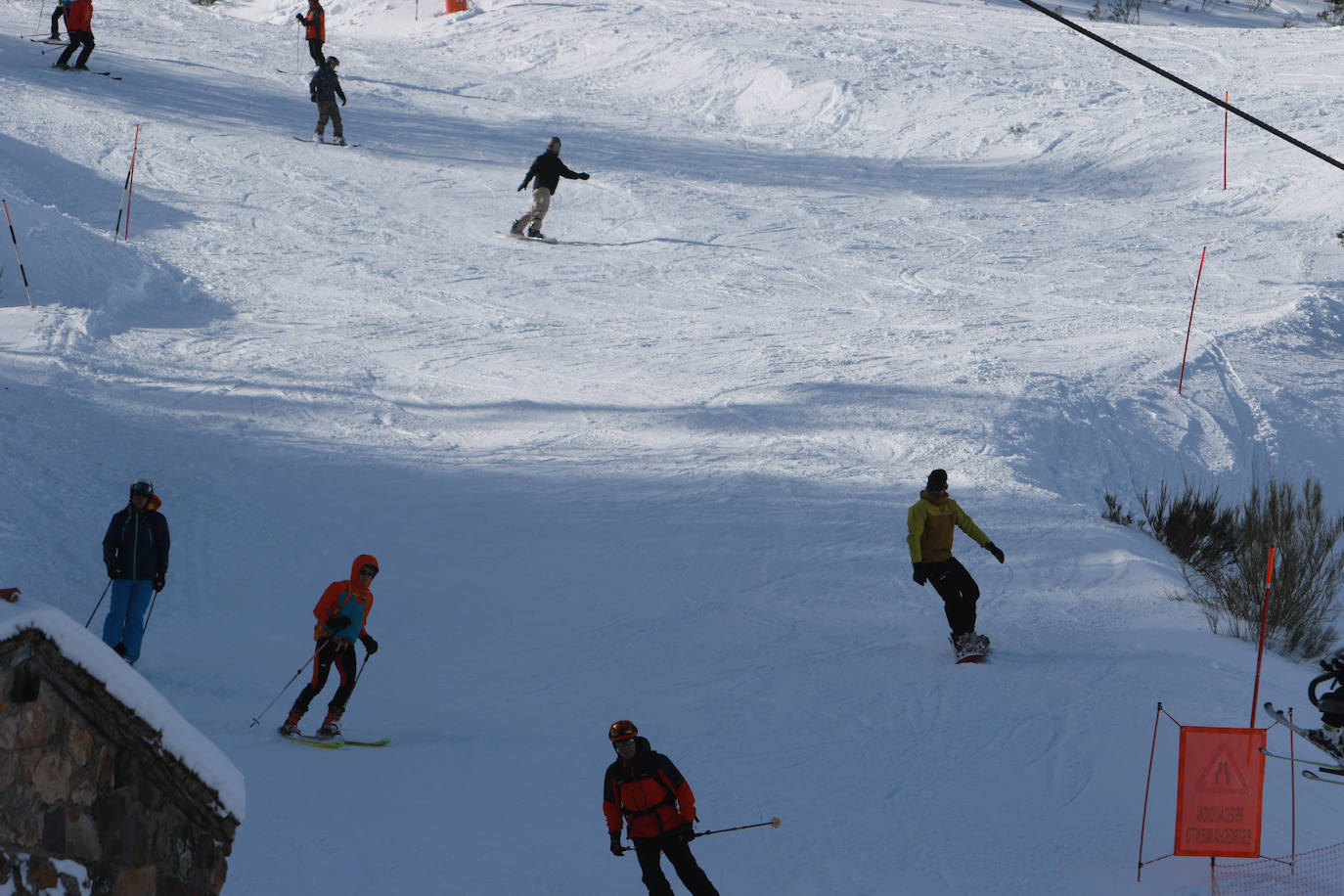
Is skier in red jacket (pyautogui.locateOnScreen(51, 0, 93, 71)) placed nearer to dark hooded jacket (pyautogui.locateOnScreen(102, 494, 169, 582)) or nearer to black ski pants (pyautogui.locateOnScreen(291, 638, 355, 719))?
dark hooded jacket (pyautogui.locateOnScreen(102, 494, 169, 582))

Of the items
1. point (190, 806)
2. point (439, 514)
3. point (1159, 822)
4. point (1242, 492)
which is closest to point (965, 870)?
point (1159, 822)

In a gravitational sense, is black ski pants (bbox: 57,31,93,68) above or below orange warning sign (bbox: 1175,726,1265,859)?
above

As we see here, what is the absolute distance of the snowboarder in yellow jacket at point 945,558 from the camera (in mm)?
9094

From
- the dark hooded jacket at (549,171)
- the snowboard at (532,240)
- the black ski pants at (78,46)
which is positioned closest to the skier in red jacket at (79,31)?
the black ski pants at (78,46)

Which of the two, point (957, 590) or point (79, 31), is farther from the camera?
point (79, 31)

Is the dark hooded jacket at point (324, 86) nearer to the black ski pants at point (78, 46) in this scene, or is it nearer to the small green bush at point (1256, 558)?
the black ski pants at point (78, 46)

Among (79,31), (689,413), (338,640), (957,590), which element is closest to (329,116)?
(79,31)

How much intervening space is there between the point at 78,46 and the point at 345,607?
2067cm

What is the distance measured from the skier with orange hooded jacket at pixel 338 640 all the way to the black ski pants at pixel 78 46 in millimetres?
20274

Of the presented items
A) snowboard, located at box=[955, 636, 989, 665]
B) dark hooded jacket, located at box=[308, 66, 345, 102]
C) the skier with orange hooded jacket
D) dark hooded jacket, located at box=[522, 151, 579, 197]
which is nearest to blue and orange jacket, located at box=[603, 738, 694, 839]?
the skier with orange hooded jacket

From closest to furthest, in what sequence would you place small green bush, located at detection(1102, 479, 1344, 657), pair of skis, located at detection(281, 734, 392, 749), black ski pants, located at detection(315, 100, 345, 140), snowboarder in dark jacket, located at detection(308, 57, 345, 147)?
pair of skis, located at detection(281, 734, 392, 749) → small green bush, located at detection(1102, 479, 1344, 657) → snowboarder in dark jacket, located at detection(308, 57, 345, 147) → black ski pants, located at detection(315, 100, 345, 140)

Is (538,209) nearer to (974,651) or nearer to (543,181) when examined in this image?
(543,181)

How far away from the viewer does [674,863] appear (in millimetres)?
5922

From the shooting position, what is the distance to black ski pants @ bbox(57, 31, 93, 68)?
78.7 feet
